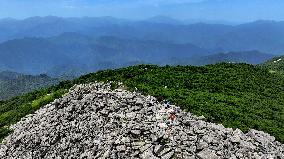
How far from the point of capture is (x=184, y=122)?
104 feet

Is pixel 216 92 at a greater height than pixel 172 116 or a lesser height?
lesser

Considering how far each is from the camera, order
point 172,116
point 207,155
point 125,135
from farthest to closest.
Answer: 1. point 172,116
2. point 125,135
3. point 207,155

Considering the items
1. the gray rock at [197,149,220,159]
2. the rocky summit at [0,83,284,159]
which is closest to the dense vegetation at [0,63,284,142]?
the rocky summit at [0,83,284,159]

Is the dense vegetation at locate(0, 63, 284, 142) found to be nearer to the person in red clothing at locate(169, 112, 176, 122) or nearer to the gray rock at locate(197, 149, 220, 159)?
the person in red clothing at locate(169, 112, 176, 122)

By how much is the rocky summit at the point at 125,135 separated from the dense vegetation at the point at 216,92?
3.89 meters

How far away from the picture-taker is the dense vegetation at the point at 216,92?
132 feet

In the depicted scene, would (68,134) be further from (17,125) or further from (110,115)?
(17,125)

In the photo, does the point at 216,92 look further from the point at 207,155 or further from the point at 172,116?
the point at 207,155

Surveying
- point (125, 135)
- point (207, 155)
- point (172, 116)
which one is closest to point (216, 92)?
point (172, 116)

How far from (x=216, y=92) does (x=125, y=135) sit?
25.5m

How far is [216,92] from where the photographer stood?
53.0m

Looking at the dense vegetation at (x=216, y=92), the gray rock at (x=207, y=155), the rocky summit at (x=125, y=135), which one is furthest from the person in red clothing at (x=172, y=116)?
the dense vegetation at (x=216, y=92)

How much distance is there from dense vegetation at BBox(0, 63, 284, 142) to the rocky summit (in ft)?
12.8

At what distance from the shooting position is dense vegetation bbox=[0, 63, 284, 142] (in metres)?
40.4
